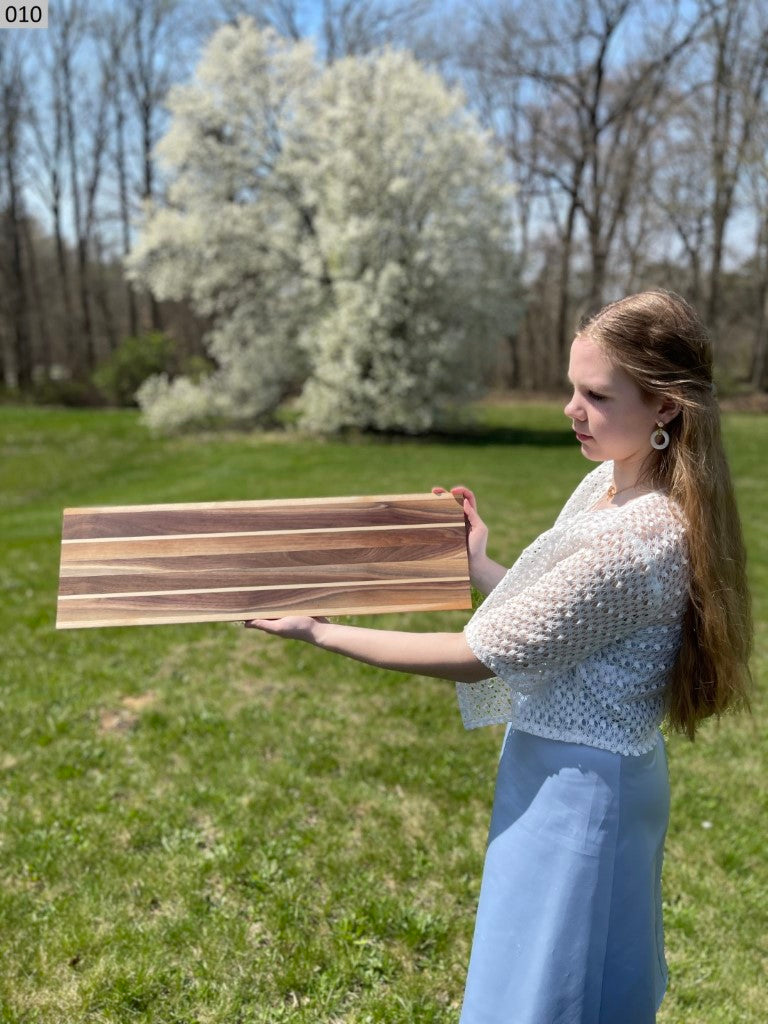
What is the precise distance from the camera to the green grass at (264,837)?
2918 mm

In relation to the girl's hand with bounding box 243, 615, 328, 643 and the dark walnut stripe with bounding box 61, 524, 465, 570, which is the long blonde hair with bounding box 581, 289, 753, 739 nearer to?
the dark walnut stripe with bounding box 61, 524, 465, 570

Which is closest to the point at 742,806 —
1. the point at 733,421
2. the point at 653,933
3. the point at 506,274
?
the point at 653,933

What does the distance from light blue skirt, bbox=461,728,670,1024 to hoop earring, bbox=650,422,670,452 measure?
0.63 meters

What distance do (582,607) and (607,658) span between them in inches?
7.3

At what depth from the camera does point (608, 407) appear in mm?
1692

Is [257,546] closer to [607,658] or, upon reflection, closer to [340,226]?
[607,658]

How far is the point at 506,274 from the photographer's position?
20188mm

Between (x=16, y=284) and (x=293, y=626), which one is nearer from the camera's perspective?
(x=293, y=626)

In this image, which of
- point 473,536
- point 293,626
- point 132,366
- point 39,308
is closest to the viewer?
point 293,626

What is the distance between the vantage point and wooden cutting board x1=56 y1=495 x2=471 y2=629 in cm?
192

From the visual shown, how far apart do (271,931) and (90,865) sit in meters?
0.90

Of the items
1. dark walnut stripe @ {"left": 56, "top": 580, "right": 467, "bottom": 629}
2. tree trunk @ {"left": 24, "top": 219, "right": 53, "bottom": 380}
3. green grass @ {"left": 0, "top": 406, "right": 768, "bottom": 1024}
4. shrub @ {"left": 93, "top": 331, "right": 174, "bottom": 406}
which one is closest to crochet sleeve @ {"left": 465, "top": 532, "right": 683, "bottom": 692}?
dark walnut stripe @ {"left": 56, "top": 580, "right": 467, "bottom": 629}

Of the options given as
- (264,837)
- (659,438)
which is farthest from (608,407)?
(264,837)

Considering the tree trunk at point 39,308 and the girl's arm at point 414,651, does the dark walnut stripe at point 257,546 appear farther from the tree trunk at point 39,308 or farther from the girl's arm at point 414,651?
the tree trunk at point 39,308
